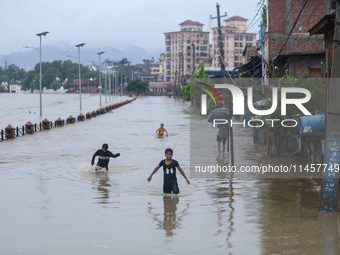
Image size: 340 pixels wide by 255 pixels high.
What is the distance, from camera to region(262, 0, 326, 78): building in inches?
1271

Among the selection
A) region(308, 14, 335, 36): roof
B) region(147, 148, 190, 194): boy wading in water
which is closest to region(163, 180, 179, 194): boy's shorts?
region(147, 148, 190, 194): boy wading in water

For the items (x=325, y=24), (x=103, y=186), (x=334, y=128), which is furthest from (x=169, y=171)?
(x=325, y=24)

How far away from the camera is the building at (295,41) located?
3228cm

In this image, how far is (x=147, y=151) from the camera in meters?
21.5

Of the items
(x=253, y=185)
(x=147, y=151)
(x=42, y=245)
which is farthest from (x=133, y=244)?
(x=147, y=151)

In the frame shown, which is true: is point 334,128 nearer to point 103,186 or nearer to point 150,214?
point 150,214

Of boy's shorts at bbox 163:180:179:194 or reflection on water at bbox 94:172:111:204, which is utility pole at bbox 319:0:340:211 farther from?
reflection on water at bbox 94:172:111:204

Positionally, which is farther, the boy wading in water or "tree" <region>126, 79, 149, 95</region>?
"tree" <region>126, 79, 149, 95</region>

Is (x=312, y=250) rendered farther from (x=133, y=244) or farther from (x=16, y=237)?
(x=16, y=237)

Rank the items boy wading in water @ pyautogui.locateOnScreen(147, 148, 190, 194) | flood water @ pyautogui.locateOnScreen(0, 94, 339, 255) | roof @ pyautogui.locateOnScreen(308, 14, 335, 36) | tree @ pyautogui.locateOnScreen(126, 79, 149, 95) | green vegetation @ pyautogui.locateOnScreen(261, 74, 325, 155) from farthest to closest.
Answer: tree @ pyautogui.locateOnScreen(126, 79, 149, 95)
green vegetation @ pyautogui.locateOnScreen(261, 74, 325, 155)
roof @ pyautogui.locateOnScreen(308, 14, 335, 36)
boy wading in water @ pyautogui.locateOnScreen(147, 148, 190, 194)
flood water @ pyautogui.locateOnScreen(0, 94, 339, 255)

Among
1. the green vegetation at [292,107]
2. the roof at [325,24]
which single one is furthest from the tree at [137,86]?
the roof at [325,24]

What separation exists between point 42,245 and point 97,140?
1961 cm

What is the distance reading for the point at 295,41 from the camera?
120 feet

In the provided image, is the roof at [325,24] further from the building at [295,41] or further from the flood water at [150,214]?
the building at [295,41]
